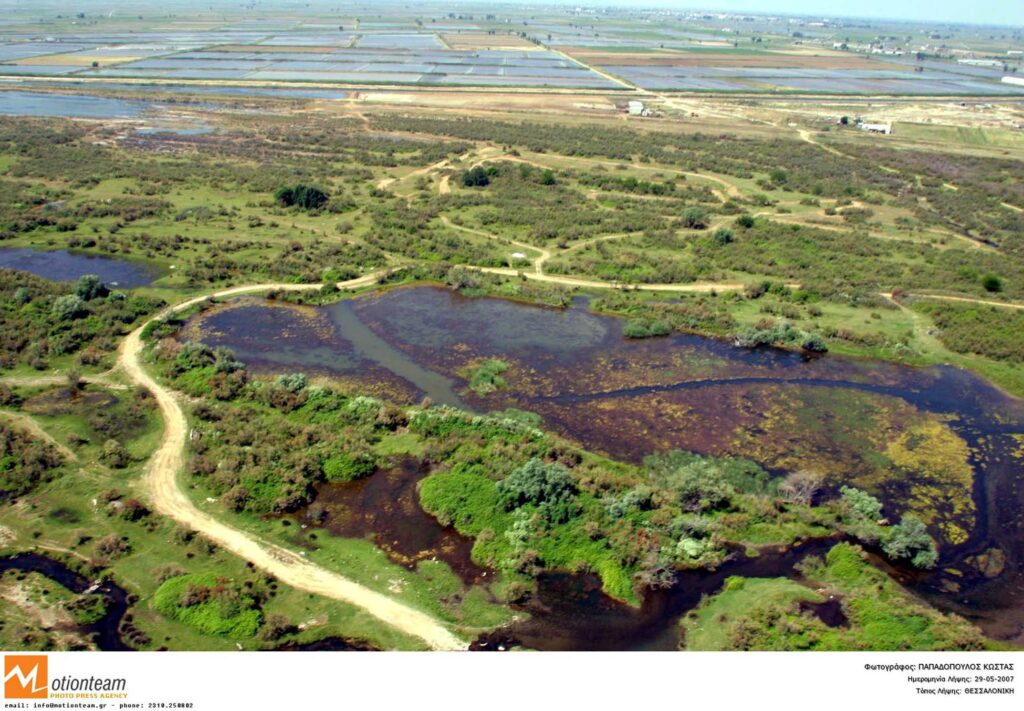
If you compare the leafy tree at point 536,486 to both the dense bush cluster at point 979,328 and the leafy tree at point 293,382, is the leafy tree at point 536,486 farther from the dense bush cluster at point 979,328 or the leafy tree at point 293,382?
the dense bush cluster at point 979,328

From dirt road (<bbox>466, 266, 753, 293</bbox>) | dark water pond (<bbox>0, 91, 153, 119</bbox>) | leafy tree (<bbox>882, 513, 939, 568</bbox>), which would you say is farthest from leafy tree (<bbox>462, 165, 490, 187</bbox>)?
dark water pond (<bbox>0, 91, 153, 119</bbox>)

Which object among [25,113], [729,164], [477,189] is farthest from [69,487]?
[25,113]

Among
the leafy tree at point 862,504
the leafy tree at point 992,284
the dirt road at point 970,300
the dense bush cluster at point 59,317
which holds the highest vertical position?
the leafy tree at point 992,284

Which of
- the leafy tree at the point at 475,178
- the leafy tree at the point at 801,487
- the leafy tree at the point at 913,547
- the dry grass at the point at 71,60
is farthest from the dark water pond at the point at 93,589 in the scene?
the dry grass at the point at 71,60

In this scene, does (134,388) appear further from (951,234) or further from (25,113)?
(25,113)

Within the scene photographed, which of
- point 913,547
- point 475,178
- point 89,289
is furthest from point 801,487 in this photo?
point 475,178
